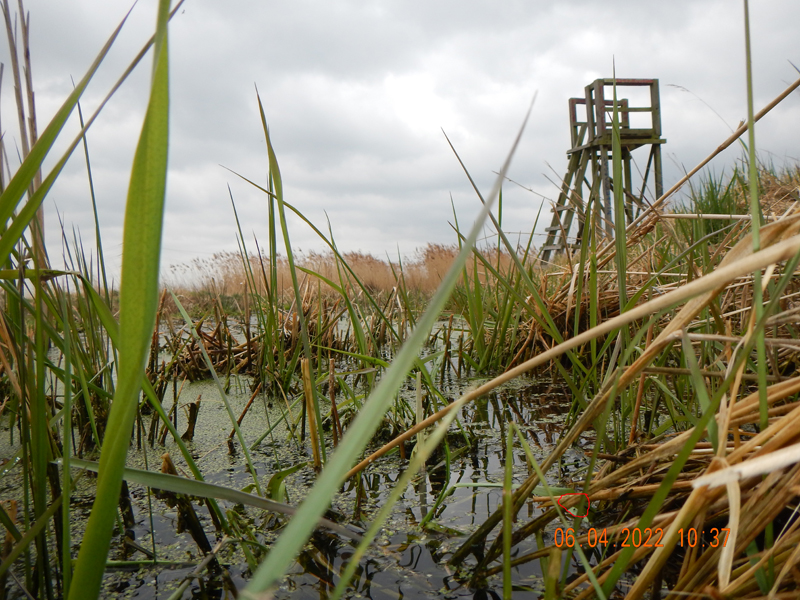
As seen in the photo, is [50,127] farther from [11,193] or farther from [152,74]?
[152,74]

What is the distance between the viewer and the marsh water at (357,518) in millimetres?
706

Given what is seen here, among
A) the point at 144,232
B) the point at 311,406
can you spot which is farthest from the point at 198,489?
Result: the point at 311,406

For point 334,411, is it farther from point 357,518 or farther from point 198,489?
point 198,489

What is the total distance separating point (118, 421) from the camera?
0.33 m

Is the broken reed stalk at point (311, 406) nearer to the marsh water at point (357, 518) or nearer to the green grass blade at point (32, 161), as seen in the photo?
the marsh water at point (357, 518)

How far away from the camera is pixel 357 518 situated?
2.80ft

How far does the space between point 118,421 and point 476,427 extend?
1.13 m

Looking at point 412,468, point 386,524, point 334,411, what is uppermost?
point 412,468

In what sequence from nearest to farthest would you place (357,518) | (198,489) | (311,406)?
(198,489)
(357,518)
(311,406)

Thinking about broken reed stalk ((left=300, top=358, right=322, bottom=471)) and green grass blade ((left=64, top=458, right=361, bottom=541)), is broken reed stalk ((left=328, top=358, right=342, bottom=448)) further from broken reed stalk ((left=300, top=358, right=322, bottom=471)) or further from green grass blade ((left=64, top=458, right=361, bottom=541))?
green grass blade ((left=64, top=458, right=361, bottom=541))

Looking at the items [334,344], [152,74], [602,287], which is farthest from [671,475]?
[334,344]

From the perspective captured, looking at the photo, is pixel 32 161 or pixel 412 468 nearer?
pixel 412 468

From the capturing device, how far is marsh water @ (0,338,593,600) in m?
0.71

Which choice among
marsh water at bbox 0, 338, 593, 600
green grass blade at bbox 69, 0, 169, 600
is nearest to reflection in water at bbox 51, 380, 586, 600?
marsh water at bbox 0, 338, 593, 600
